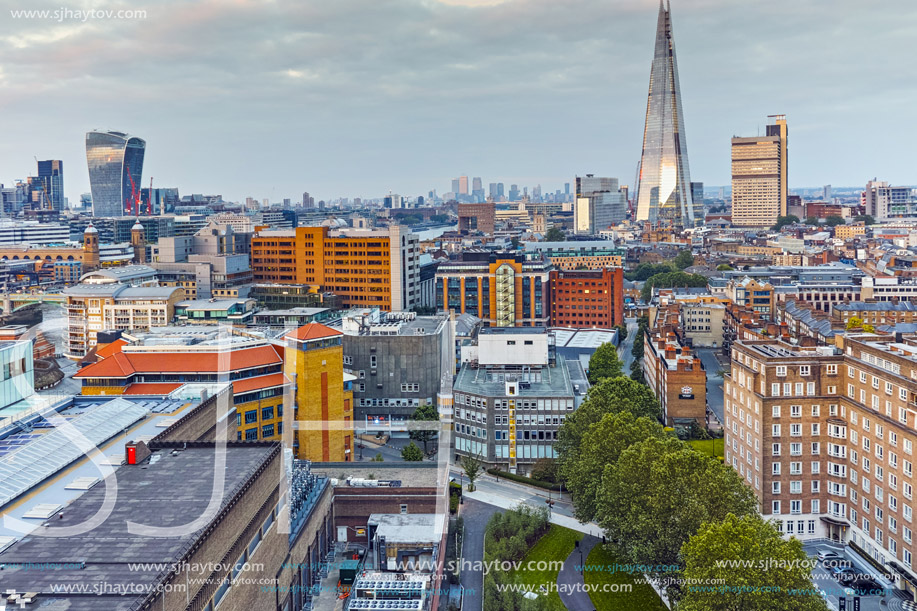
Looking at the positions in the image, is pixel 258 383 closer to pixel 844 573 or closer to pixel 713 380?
pixel 844 573

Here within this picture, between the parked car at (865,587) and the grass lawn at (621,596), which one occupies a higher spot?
the parked car at (865,587)

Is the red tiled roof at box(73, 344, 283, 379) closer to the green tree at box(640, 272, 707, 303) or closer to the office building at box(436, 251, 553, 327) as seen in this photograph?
the office building at box(436, 251, 553, 327)

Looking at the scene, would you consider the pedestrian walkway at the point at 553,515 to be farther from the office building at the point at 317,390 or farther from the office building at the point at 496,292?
the office building at the point at 496,292

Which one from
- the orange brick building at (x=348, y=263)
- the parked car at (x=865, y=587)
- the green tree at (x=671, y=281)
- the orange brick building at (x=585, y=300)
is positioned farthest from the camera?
the green tree at (x=671, y=281)

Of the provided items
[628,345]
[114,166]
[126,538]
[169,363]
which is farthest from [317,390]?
[114,166]

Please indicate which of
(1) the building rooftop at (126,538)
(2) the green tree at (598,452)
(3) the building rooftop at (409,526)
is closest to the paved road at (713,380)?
(2) the green tree at (598,452)

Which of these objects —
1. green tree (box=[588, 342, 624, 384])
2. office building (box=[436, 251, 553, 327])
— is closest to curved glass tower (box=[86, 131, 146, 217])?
office building (box=[436, 251, 553, 327])

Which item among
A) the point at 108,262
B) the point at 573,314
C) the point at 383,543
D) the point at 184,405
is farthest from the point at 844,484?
the point at 108,262

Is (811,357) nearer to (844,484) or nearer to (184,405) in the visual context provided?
(844,484)
